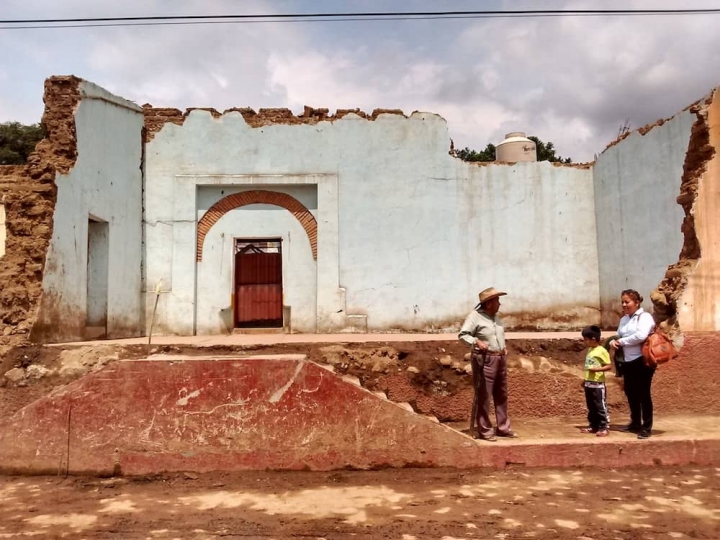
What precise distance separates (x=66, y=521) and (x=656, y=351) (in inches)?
219

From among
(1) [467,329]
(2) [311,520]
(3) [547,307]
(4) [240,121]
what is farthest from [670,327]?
(4) [240,121]

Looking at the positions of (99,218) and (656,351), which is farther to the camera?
(99,218)

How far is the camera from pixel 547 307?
11594mm

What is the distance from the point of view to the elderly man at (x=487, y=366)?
5.82 meters

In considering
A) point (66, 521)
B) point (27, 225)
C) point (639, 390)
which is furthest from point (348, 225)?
point (66, 521)

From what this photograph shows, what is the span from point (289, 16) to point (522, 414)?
7.56 metres

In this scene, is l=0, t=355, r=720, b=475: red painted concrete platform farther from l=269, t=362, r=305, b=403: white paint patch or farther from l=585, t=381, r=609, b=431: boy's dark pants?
l=585, t=381, r=609, b=431: boy's dark pants

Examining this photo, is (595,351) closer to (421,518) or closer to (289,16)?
(421,518)

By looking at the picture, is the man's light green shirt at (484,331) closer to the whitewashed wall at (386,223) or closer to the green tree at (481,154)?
the whitewashed wall at (386,223)

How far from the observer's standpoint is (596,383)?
5.98 meters

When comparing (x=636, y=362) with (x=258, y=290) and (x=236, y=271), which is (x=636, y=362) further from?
(x=236, y=271)

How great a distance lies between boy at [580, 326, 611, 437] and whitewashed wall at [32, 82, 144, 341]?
7.23m

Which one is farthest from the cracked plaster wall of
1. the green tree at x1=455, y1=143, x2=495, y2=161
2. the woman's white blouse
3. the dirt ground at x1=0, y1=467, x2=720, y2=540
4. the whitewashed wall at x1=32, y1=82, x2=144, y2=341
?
the green tree at x1=455, y1=143, x2=495, y2=161

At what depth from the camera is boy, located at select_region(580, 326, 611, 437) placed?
5.91 metres
